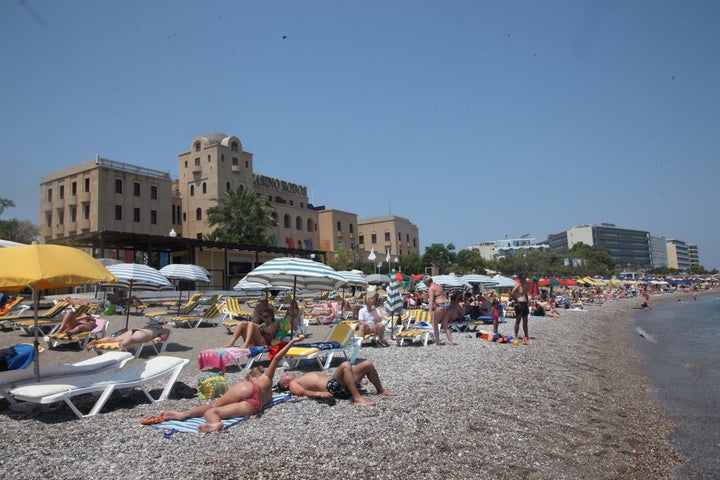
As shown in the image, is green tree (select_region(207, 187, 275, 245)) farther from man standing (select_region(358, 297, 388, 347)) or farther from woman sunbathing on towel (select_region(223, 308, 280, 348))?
woman sunbathing on towel (select_region(223, 308, 280, 348))

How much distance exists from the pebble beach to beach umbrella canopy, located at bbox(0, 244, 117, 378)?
4.52 ft

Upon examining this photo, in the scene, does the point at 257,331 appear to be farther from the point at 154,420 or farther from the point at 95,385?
the point at 154,420

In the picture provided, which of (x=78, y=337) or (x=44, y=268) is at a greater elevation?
(x=44, y=268)

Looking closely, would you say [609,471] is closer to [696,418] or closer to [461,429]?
[461,429]

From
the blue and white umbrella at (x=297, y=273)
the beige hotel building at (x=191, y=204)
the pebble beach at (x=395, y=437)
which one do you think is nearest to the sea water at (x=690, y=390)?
the pebble beach at (x=395, y=437)

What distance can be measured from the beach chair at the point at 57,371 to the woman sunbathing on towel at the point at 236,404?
1.54 m

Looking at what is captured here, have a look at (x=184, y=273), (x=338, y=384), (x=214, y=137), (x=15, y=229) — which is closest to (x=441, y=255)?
(x=214, y=137)

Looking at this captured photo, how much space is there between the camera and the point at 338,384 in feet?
18.3

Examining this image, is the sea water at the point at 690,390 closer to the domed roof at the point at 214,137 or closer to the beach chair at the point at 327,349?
the beach chair at the point at 327,349

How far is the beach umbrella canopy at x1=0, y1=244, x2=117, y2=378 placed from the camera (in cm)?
457

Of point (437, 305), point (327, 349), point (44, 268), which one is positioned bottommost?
point (327, 349)

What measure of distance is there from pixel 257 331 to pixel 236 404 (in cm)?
314

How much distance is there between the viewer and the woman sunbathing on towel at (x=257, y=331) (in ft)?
25.9

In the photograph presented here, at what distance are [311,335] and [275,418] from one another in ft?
25.0
